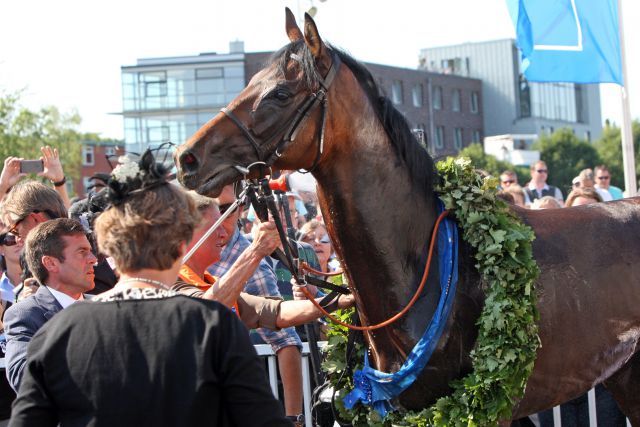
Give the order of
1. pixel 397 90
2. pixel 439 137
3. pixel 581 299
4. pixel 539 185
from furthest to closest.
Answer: pixel 439 137
pixel 397 90
pixel 539 185
pixel 581 299

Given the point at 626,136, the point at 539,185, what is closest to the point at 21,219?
the point at 626,136

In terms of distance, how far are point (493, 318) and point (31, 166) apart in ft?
15.1

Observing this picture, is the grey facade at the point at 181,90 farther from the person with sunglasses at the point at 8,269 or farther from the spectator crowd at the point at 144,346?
the spectator crowd at the point at 144,346

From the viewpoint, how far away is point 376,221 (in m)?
4.27

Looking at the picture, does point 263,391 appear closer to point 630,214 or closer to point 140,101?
point 630,214

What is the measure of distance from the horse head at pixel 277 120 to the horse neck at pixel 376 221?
165 mm

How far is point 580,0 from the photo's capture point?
9.27 metres

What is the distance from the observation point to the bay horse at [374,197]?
4230mm

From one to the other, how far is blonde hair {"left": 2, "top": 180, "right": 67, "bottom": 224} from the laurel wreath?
267 cm

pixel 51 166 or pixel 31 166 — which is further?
pixel 31 166

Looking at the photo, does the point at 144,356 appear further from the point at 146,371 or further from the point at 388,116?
the point at 388,116

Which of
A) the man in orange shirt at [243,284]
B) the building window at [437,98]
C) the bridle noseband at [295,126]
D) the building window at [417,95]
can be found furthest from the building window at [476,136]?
the bridle noseband at [295,126]

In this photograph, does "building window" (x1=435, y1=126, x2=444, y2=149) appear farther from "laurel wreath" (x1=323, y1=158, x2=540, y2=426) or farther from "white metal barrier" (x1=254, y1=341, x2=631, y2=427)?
"laurel wreath" (x1=323, y1=158, x2=540, y2=426)

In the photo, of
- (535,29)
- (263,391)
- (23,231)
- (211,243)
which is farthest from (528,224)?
(535,29)
